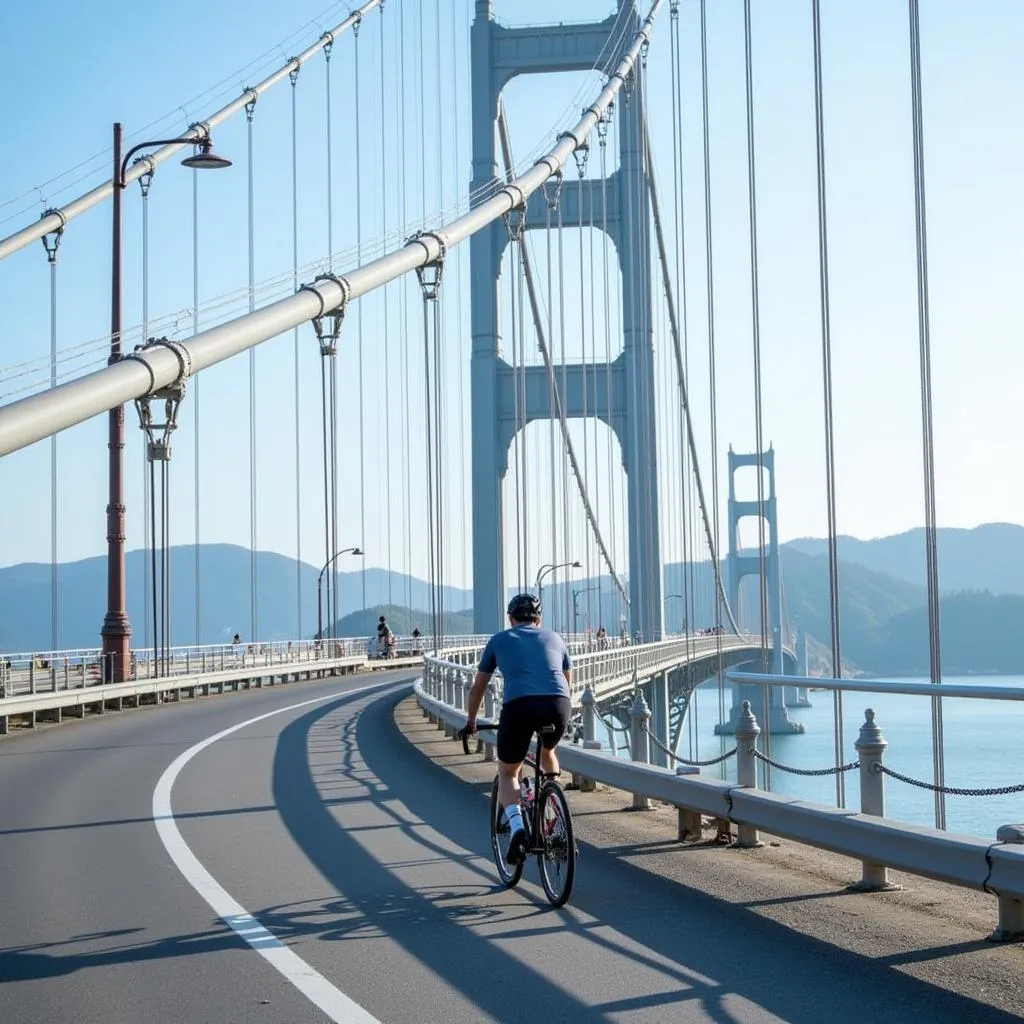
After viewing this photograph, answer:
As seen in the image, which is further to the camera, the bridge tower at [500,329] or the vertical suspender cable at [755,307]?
the bridge tower at [500,329]

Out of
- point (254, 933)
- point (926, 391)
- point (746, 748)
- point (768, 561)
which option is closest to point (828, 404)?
point (926, 391)

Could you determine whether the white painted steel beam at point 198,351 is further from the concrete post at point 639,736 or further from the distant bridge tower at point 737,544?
the distant bridge tower at point 737,544

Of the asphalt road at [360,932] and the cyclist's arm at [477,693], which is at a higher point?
the cyclist's arm at [477,693]

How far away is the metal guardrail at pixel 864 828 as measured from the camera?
6254mm

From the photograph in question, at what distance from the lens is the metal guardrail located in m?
6.25

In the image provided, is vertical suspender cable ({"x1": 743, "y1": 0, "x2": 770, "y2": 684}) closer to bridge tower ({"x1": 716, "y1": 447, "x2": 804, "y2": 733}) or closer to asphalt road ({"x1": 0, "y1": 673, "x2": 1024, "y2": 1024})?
asphalt road ({"x1": 0, "y1": 673, "x2": 1024, "y2": 1024})

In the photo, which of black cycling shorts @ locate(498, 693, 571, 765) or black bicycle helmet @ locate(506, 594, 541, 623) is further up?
black bicycle helmet @ locate(506, 594, 541, 623)

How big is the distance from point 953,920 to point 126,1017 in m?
3.51

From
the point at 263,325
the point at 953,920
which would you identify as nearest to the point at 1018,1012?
the point at 953,920

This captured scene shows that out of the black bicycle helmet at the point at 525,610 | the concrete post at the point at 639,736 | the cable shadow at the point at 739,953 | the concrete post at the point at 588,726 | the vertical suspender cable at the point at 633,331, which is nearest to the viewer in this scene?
the cable shadow at the point at 739,953

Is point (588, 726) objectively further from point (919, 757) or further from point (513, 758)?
point (919, 757)

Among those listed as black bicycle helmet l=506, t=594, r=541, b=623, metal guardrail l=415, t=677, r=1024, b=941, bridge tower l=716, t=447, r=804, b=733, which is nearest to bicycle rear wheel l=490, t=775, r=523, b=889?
black bicycle helmet l=506, t=594, r=541, b=623

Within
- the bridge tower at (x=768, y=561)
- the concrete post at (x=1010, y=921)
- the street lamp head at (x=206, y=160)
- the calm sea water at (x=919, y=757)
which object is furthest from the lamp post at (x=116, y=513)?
the bridge tower at (x=768, y=561)

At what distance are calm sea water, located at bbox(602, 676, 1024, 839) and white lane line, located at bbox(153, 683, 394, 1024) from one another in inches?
124
